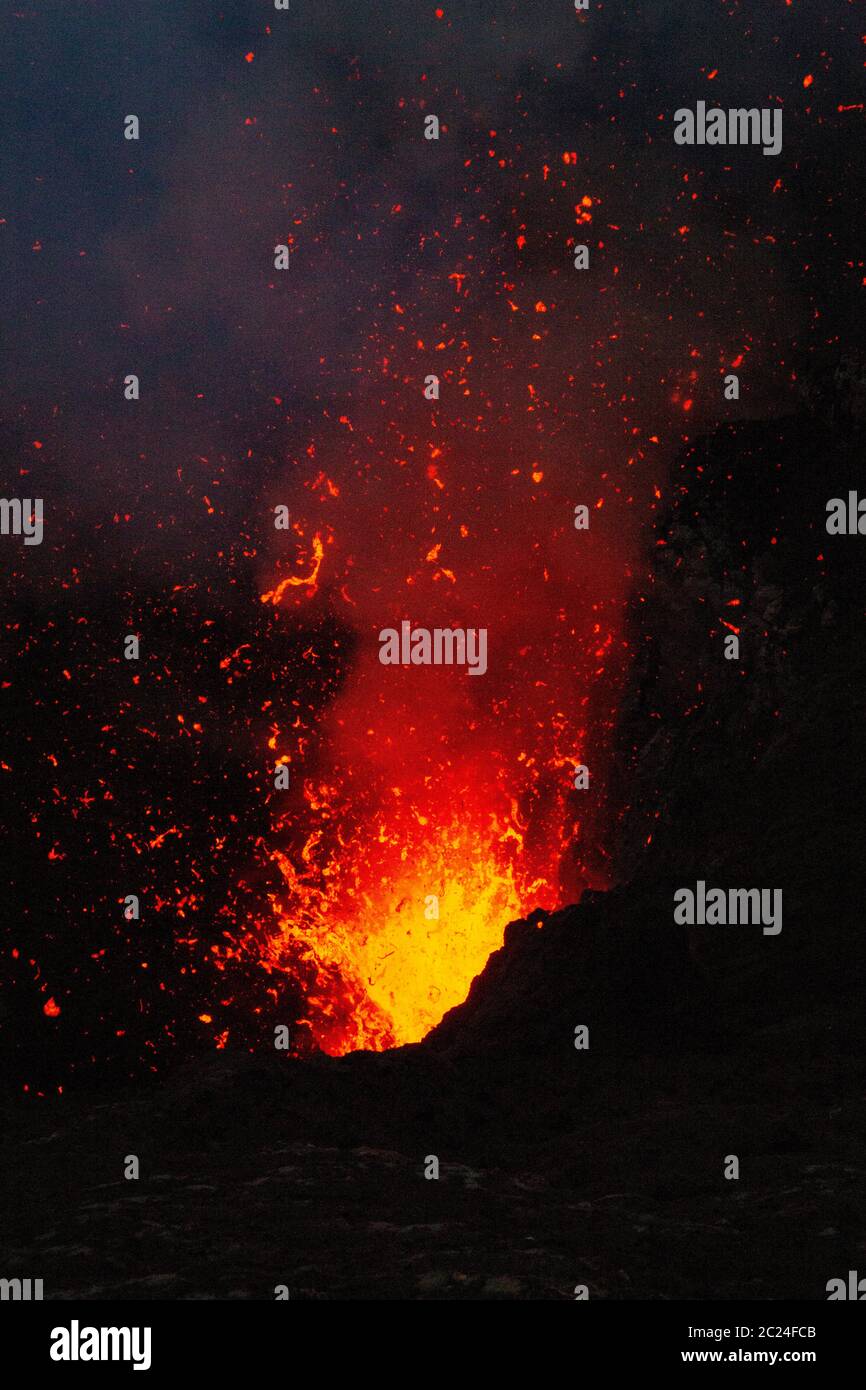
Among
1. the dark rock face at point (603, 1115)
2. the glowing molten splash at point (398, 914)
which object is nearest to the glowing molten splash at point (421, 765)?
the glowing molten splash at point (398, 914)

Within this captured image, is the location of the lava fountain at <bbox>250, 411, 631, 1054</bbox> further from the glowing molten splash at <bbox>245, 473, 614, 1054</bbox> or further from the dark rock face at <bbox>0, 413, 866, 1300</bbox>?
the dark rock face at <bbox>0, 413, 866, 1300</bbox>

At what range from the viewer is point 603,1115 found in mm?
13070

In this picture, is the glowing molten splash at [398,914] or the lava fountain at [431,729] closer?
the glowing molten splash at [398,914]

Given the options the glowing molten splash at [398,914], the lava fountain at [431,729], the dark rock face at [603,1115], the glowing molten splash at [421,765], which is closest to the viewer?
the dark rock face at [603,1115]

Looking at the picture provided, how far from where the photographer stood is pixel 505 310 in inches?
955

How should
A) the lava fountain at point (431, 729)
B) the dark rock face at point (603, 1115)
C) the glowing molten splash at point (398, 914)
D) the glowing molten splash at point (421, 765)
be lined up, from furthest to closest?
the lava fountain at point (431, 729) → the glowing molten splash at point (421, 765) → the glowing molten splash at point (398, 914) → the dark rock face at point (603, 1115)

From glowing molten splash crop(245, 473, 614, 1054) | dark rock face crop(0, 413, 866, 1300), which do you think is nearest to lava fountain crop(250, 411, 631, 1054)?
glowing molten splash crop(245, 473, 614, 1054)

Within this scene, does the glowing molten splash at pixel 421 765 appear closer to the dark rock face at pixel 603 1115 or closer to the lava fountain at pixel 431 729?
the lava fountain at pixel 431 729

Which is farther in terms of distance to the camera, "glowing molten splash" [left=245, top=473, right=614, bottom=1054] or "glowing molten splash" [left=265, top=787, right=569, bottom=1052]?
"glowing molten splash" [left=245, top=473, right=614, bottom=1054]

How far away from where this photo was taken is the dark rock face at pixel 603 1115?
10125 millimetres

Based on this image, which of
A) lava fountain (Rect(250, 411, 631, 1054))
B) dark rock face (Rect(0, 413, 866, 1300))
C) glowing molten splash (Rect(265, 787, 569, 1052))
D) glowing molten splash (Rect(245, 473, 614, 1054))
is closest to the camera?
dark rock face (Rect(0, 413, 866, 1300))

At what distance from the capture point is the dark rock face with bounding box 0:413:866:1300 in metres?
10.1
